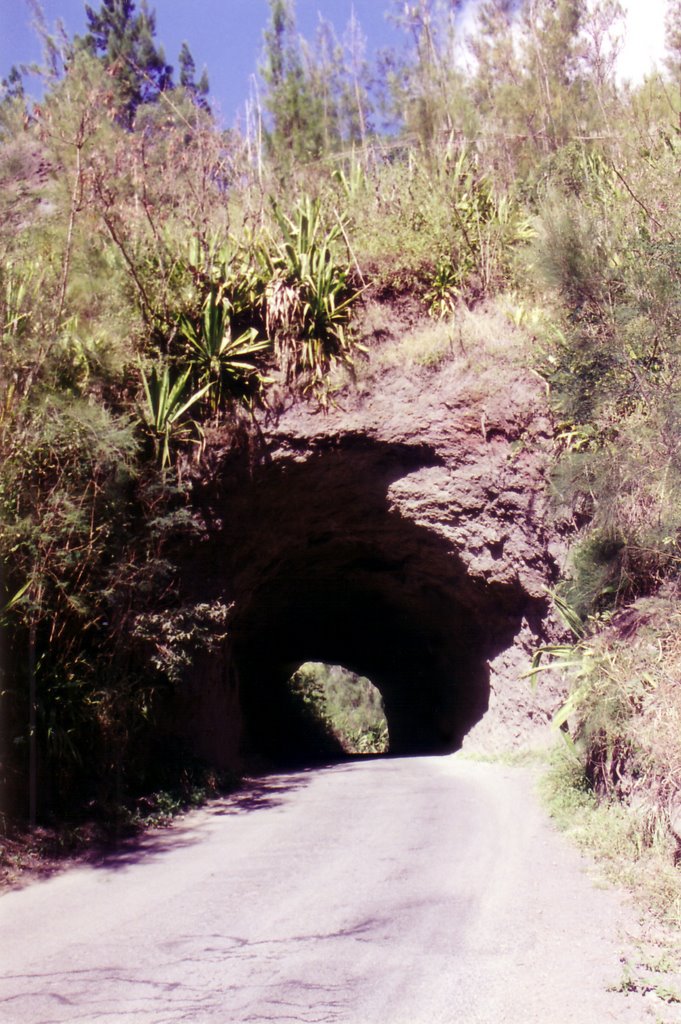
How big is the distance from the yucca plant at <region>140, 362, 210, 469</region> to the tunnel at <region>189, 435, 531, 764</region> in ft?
3.89

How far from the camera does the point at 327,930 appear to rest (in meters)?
5.38

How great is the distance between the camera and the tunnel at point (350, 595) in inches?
476

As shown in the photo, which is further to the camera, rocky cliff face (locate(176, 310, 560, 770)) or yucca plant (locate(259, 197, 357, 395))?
yucca plant (locate(259, 197, 357, 395))

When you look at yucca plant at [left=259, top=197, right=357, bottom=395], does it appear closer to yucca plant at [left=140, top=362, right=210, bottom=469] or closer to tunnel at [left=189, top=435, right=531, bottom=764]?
tunnel at [left=189, top=435, right=531, bottom=764]

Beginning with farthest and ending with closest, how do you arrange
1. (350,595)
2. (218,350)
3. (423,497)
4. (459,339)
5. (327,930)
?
(350,595)
(423,497)
(459,339)
(218,350)
(327,930)

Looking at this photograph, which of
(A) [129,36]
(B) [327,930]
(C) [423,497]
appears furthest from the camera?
(A) [129,36]

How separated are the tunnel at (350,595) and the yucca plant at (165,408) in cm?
119

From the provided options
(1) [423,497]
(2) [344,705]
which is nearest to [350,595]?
(1) [423,497]

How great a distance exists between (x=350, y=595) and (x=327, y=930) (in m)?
→ 12.5

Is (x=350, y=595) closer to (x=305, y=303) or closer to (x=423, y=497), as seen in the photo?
(x=423, y=497)

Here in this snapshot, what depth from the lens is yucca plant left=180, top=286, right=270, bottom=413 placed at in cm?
1097

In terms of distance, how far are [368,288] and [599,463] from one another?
16.9ft

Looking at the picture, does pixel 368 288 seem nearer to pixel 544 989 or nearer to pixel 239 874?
pixel 239 874

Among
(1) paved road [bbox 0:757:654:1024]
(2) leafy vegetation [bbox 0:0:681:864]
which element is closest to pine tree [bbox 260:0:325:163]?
(2) leafy vegetation [bbox 0:0:681:864]
